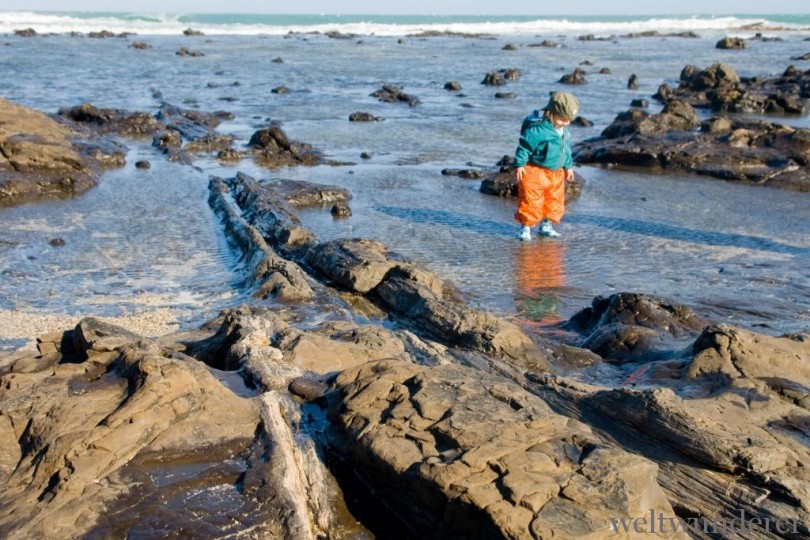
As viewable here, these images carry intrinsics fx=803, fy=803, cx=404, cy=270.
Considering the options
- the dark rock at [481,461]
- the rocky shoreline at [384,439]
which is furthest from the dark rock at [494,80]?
the dark rock at [481,461]

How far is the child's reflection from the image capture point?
7.63 meters

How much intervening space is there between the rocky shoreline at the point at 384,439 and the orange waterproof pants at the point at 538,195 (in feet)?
14.7

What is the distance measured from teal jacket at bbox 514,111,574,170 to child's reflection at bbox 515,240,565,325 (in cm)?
102

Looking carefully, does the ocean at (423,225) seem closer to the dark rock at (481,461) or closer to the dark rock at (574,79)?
the dark rock at (574,79)

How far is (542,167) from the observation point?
10.1 metres

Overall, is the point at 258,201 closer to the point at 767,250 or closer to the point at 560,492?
the point at 767,250

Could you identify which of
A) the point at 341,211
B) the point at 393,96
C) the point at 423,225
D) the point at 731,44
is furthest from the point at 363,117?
the point at 731,44

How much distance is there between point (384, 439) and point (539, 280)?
5050 millimetres

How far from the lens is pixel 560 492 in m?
3.39

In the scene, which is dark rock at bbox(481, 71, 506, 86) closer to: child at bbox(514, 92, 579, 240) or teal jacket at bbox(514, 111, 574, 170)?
child at bbox(514, 92, 579, 240)

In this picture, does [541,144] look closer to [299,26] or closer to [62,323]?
[62,323]

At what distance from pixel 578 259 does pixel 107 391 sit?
21.0 ft

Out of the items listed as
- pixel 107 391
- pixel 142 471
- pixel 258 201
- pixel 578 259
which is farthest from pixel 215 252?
pixel 142 471

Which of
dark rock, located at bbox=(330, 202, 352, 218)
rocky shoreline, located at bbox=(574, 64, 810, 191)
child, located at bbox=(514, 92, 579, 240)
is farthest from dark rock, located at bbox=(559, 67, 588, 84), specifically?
child, located at bbox=(514, 92, 579, 240)
